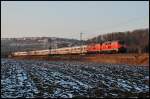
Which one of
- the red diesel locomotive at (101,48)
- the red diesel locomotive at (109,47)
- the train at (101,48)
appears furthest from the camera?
the red diesel locomotive at (101,48)

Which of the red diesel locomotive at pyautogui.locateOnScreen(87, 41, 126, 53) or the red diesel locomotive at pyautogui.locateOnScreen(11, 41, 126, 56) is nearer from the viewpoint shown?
the red diesel locomotive at pyautogui.locateOnScreen(87, 41, 126, 53)

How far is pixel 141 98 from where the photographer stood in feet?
50.2

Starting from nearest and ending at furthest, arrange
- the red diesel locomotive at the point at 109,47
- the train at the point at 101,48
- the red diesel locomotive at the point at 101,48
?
the red diesel locomotive at the point at 109,47
the train at the point at 101,48
the red diesel locomotive at the point at 101,48

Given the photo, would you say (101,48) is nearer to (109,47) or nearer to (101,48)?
(101,48)

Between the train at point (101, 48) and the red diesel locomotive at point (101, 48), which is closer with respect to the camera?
the train at point (101, 48)

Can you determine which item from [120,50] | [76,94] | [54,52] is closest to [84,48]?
[120,50]

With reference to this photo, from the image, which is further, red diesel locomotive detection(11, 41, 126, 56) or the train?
red diesel locomotive detection(11, 41, 126, 56)

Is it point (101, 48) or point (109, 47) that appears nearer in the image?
point (109, 47)

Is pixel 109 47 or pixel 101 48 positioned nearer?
pixel 109 47

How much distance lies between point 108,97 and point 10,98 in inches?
167

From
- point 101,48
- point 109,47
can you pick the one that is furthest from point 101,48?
point 109,47

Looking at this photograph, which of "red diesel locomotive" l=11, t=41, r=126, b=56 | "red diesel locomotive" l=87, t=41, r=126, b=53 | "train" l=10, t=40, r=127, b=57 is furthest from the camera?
"red diesel locomotive" l=11, t=41, r=126, b=56

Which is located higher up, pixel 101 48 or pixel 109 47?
pixel 109 47

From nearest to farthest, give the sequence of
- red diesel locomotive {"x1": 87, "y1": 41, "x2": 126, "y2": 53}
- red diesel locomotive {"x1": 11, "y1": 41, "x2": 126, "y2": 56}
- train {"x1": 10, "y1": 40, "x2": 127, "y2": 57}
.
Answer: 1. red diesel locomotive {"x1": 87, "y1": 41, "x2": 126, "y2": 53}
2. train {"x1": 10, "y1": 40, "x2": 127, "y2": 57}
3. red diesel locomotive {"x1": 11, "y1": 41, "x2": 126, "y2": 56}
